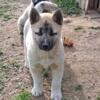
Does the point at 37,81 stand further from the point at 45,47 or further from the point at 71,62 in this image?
the point at 71,62

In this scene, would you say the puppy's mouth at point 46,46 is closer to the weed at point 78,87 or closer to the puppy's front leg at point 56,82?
the puppy's front leg at point 56,82

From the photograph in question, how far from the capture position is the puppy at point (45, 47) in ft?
13.8

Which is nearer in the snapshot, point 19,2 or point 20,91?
point 20,91

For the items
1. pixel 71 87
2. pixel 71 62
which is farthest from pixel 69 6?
pixel 71 87

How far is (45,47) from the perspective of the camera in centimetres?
414

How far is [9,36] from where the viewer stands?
22.0ft

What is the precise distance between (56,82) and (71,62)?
110 centimetres

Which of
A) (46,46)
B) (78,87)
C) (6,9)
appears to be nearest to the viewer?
(46,46)

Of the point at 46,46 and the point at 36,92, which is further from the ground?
the point at 46,46

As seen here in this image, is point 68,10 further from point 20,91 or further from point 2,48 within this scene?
point 20,91

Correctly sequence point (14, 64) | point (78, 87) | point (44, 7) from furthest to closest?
point (14, 64)
point (44, 7)
point (78, 87)

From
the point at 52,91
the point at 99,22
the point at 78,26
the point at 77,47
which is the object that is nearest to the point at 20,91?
the point at 52,91

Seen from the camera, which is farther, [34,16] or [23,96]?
[23,96]

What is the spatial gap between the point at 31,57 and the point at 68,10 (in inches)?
152
